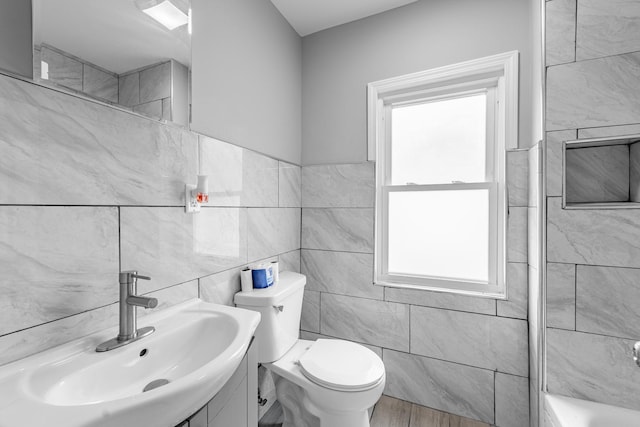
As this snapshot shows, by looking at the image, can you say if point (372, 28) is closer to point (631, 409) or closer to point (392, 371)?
point (392, 371)

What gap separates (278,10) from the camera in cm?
185

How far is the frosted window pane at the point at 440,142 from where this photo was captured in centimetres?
172

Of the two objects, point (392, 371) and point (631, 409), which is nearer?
point (631, 409)

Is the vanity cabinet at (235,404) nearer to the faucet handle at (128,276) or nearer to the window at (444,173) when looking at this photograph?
the faucet handle at (128,276)

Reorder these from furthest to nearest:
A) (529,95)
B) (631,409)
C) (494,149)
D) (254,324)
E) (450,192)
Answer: (450,192)
(494,149)
(529,95)
(631,409)
(254,324)

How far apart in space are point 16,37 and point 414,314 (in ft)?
6.62

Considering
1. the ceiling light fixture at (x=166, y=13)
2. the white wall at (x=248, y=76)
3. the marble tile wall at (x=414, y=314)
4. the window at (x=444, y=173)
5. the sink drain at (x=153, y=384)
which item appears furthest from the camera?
the window at (x=444, y=173)

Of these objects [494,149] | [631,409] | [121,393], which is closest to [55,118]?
[121,393]

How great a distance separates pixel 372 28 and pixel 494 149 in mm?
1113

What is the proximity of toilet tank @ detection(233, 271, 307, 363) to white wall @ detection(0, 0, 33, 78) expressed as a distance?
110 cm

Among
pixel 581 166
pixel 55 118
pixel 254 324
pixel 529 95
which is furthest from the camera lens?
pixel 529 95

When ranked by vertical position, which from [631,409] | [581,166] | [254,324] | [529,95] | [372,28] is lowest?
[631,409]

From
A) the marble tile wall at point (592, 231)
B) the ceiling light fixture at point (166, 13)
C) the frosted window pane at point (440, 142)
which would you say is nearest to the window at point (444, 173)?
the frosted window pane at point (440, 142)

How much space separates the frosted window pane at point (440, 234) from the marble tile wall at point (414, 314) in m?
0.16
